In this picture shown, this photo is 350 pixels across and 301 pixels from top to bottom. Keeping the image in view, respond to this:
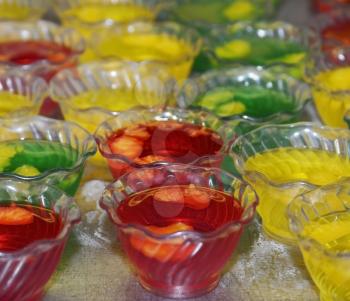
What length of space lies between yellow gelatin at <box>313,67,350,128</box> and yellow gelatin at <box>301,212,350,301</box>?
0.33 meters

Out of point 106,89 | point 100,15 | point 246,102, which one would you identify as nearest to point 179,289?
point 246,102

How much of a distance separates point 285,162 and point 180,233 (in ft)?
0.97

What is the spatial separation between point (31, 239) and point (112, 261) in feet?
0.42

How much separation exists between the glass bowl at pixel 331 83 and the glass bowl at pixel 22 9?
63 centimetres

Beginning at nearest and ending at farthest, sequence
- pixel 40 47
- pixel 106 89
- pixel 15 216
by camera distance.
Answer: pixel 15 216
pixel 106 89
pixel 40 47

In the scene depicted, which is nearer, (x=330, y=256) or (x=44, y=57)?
(x=330, y=256)

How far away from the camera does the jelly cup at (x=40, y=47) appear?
4.73 feet

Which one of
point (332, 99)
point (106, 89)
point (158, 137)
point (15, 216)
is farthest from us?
point (106, 89)

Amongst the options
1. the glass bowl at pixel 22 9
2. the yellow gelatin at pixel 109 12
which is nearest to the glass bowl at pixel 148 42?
the yellow gelatin at pixel 109 12

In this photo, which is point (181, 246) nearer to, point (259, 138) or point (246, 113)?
point (259, 138)

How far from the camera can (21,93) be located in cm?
140

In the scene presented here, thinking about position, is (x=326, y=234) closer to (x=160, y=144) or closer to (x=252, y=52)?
(x=160, y=144)

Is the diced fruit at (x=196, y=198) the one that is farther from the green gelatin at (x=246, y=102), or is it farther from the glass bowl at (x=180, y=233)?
the green gelatin at (x=246, y=102)

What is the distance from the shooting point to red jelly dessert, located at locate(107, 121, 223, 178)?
1148 millimetres
